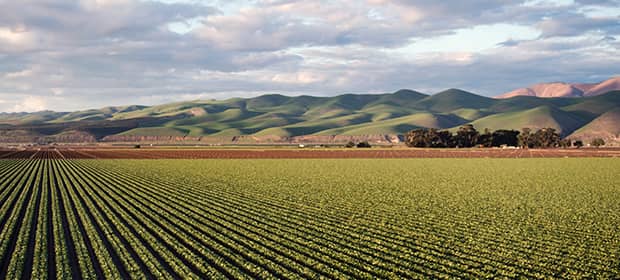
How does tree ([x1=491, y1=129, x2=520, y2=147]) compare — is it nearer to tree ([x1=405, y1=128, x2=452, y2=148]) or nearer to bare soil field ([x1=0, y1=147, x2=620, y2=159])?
tree ([x1=405, y1=128, x2=452, y2=148])

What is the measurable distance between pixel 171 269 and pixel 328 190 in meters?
24.8

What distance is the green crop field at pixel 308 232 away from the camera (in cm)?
1678

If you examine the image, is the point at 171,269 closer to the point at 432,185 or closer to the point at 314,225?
the point at 314,225

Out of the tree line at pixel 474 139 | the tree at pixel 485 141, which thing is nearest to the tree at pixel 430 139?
the tree line at pixel 474 139

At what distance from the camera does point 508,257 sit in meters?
18.2

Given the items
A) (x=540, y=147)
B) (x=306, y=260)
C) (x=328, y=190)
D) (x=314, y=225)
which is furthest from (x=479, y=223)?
(x=540, y=147)

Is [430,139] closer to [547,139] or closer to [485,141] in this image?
[485,141]

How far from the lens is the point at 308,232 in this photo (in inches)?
887

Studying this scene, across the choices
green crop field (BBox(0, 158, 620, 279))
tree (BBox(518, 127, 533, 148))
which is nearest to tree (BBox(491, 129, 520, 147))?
tree (BBox(518, 127, 533, 148))

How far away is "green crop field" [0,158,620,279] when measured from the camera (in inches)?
661

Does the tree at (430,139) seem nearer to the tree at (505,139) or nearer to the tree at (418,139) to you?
the tree at (418,139)

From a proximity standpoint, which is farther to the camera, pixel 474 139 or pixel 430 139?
pixel 430 139

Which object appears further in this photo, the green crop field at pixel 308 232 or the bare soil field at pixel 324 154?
the bare soil field at pixel 324 154

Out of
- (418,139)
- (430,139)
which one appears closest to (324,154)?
(418,139)
